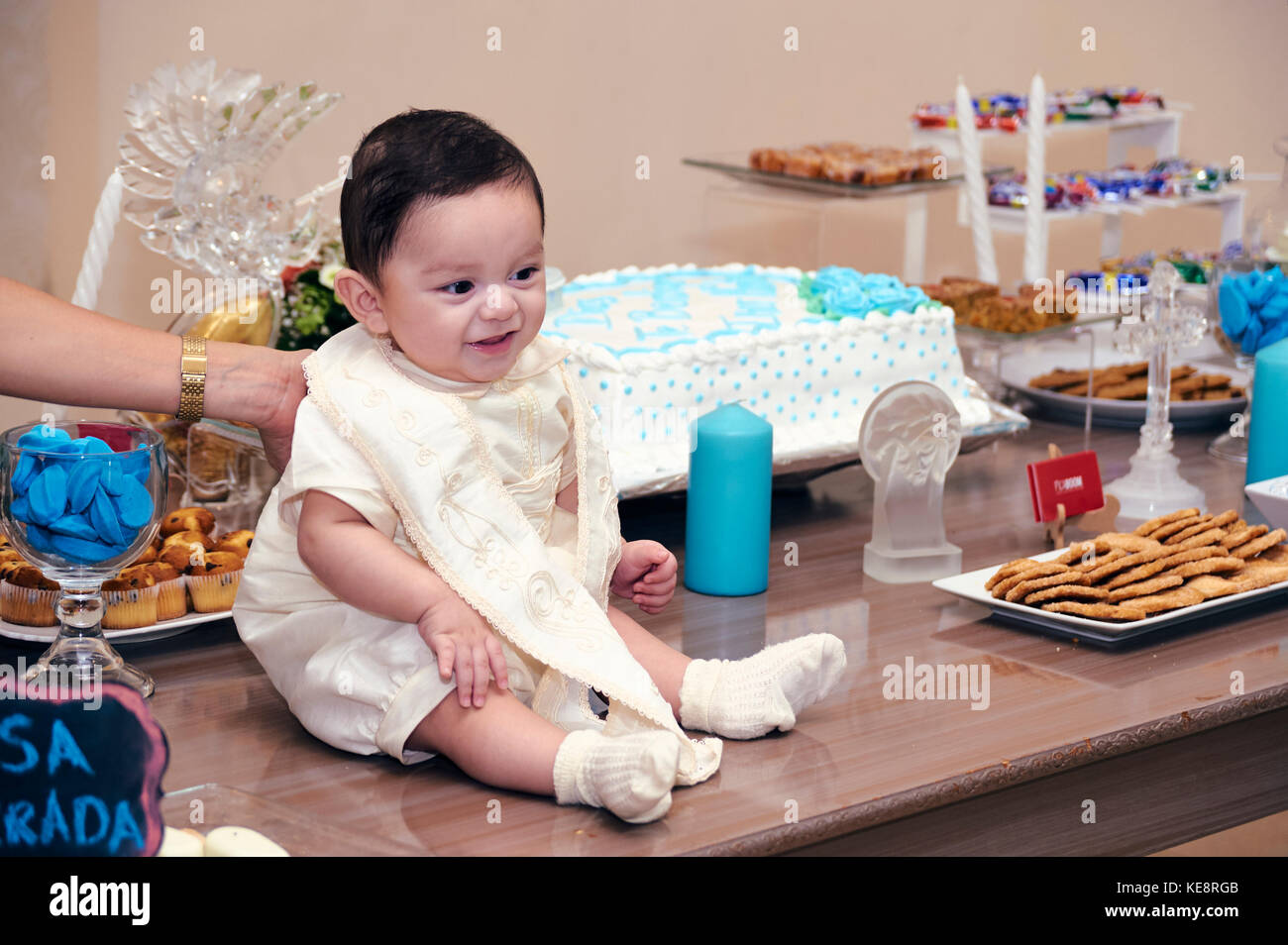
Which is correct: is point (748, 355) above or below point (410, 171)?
below

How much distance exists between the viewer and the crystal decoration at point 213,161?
1474 millimetres

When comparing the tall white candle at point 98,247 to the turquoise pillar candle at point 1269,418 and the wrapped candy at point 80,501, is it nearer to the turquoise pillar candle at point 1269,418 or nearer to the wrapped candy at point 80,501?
the wrapped candy at point 80,501

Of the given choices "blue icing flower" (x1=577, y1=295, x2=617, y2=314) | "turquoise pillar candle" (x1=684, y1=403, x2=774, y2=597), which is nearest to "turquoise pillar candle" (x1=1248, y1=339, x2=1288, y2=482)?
"turquoise pillar candle" (x1=684, y1=403, x2=774, y2=597)

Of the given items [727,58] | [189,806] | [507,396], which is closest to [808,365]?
[507,396]

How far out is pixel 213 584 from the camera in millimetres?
1248

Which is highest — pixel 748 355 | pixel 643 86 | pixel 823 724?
pixel 643 86

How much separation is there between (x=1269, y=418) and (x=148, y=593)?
4.01 ft

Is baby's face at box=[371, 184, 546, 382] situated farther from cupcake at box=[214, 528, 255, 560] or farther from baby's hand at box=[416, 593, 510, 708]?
cupcake at box=[214, 528, 255, 560]

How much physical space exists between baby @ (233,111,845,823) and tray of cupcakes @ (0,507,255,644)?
0.50 feet

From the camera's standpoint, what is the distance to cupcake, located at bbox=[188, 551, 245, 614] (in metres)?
1.24

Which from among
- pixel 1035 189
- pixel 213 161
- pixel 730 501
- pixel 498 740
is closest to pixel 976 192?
pixel 1035 189

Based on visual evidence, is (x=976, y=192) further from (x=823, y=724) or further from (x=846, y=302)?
(x=823, y=724)

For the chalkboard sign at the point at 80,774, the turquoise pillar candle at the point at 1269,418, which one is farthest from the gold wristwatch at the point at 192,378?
the turquoise pillar candle at the point at 1269,418

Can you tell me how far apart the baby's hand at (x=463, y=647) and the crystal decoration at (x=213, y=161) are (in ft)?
2.08
